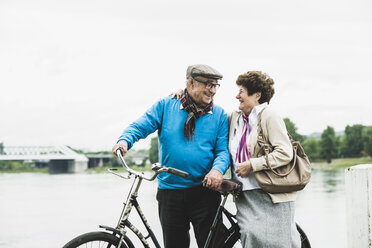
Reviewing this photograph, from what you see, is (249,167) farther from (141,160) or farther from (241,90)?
(141,160)

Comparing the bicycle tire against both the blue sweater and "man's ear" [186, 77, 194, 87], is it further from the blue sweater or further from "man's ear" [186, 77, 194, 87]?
"man's ear" [186, 77, 194, 87]

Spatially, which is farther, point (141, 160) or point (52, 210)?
point (141, 160)

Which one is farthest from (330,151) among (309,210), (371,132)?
(309,210)

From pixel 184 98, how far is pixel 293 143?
0.76 m

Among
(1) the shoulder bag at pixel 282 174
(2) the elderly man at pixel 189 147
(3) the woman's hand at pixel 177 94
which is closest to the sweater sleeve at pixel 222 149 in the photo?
(2) the elderly man at pixel 189 147

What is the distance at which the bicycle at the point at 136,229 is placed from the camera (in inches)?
93.5

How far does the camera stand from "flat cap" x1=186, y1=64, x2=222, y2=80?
2701mm

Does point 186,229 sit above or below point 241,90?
below

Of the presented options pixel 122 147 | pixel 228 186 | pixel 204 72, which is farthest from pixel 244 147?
pixel 122 147

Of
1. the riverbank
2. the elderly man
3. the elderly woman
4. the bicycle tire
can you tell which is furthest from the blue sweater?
the riverbank

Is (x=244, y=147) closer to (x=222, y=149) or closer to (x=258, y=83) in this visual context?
(x=222, y=149)

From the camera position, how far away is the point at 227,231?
283 cm

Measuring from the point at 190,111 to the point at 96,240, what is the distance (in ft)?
3.25

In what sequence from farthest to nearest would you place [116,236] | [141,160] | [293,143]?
[141,160] < [293,143] < [116,236]
